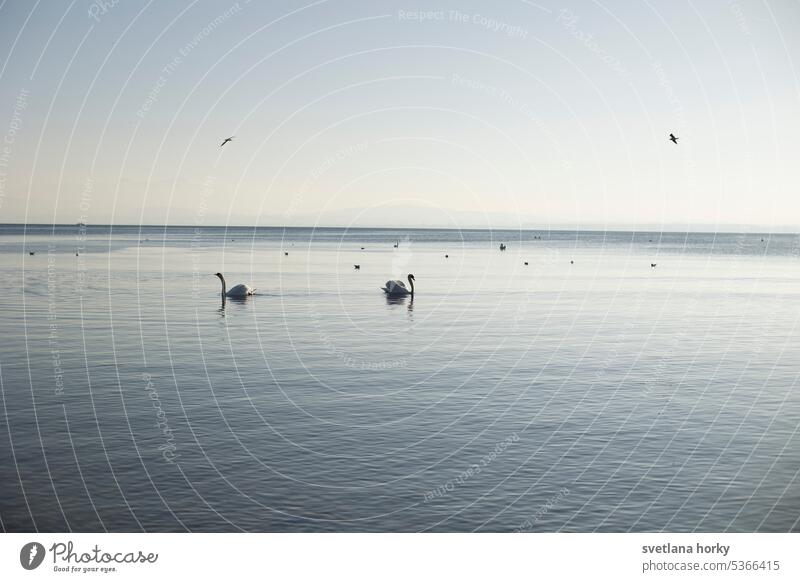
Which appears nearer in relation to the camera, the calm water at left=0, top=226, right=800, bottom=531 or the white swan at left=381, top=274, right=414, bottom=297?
the calm water at left=0, top=226, right=800, bottom=531

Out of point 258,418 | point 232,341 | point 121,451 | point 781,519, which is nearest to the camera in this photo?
point 781,519

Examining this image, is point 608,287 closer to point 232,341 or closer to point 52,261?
point 232,341

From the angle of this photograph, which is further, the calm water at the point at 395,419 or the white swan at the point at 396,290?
the white swan at the point at 396,290

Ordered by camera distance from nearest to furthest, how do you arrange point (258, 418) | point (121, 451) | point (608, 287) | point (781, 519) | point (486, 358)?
point (781, 519), point (121, 451), point (258, 418), point (486, 358), point (608, 287)

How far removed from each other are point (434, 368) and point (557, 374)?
5.76m

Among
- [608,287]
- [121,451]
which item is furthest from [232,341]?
[608,287]

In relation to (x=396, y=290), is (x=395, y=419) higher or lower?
lower

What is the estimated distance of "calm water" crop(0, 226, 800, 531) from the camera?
20.8 m

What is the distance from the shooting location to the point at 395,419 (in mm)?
29266

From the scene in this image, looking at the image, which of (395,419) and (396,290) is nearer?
(395,419)

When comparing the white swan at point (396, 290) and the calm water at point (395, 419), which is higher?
the white swan at point (396, 290)

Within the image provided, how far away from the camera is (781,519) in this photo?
2045 centimetres

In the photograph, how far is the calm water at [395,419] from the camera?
20.8m

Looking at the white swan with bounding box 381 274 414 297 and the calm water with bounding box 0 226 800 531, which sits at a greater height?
the white swan with bounding box 381 274 414 297
